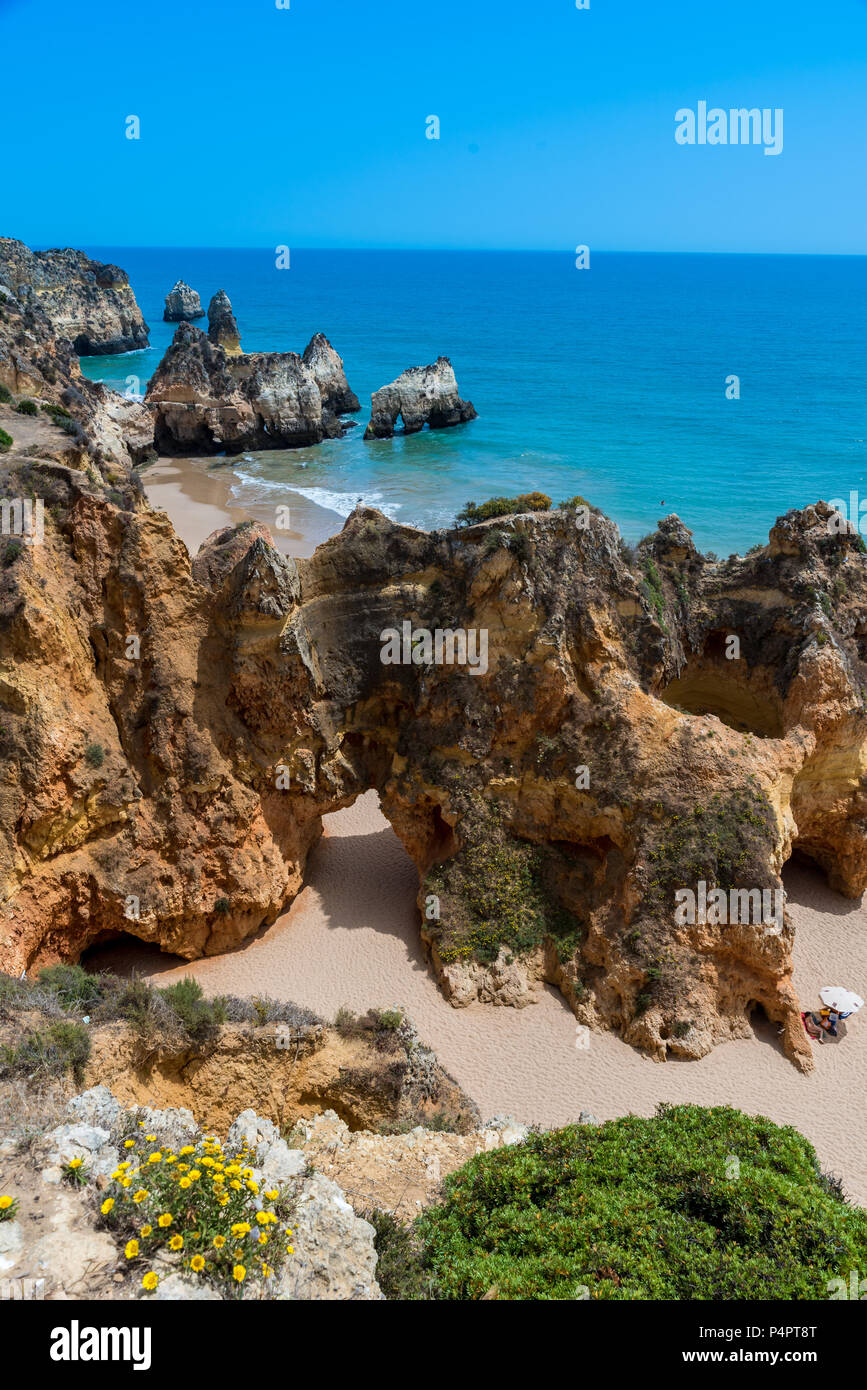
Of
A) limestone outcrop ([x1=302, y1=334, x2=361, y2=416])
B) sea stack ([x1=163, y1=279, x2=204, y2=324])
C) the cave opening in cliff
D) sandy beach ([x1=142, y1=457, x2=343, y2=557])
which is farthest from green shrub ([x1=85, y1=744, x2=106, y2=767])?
sea stack ([x1=163, y1=279, x2=204, y2=324])

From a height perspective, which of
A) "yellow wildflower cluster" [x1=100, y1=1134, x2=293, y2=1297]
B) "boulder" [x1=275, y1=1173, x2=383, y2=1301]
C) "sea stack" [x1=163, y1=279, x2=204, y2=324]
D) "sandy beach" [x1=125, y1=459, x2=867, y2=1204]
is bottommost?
"sandy beach" [x1=125, y1=459, x2=867, y2=1204]

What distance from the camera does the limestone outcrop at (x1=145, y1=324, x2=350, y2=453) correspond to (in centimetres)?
7188

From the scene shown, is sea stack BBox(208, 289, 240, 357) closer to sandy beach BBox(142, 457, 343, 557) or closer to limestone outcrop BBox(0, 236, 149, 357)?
sandy beach BBox(142, 457, 343, 557)

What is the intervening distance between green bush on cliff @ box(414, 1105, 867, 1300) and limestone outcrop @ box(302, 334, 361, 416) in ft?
255

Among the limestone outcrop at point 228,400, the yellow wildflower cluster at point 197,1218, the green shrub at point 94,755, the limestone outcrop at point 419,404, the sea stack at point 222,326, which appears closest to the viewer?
the yellow wildflower cluster at point 197,1218

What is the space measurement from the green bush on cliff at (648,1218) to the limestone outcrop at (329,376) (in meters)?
77.8

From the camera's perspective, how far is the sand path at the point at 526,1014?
56.8ft

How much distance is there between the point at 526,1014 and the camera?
63.1 ft

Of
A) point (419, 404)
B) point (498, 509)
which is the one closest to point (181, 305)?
point (419, 404)

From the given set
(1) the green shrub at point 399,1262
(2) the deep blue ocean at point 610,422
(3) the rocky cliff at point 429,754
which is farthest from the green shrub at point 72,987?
(2) the deep blue ocean at point 610,422

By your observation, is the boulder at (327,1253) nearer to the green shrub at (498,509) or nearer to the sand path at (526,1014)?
the sand path at (526,1014)

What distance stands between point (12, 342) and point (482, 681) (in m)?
38.9
